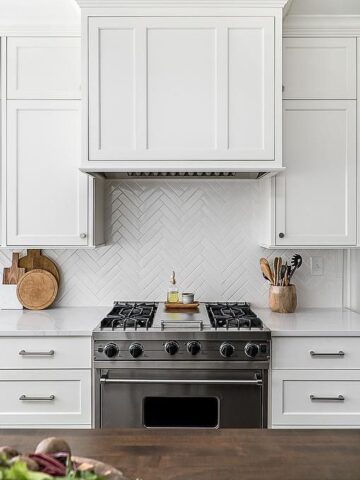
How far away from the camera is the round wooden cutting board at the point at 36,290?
3250 millimetres

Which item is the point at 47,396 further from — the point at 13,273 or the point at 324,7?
the point at 324,7

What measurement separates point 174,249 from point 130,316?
65 centimetres

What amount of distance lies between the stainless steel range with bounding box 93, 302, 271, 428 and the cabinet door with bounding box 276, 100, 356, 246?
0.68 meters

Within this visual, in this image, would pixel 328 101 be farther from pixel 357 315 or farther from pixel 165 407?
pixel 165 407

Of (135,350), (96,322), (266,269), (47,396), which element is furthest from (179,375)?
(266,269)

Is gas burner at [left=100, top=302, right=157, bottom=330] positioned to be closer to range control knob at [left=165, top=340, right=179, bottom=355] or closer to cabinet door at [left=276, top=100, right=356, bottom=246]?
range control knob at [left=165, top=340, right=179, bottom=355]

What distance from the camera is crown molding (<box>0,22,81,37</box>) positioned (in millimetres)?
2934

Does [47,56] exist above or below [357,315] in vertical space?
above

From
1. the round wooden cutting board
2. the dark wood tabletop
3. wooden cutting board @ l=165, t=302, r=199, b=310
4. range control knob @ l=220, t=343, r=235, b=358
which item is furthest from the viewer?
the round wooden cutting board

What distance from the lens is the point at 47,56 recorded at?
2.96 meters

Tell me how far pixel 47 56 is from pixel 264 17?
3.81ft

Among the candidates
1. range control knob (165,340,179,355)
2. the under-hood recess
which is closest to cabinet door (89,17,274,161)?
the under-hood recess

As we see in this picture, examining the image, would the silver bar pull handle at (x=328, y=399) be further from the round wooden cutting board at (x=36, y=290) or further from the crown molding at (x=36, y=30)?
the crown molding at (x=36, y=30)

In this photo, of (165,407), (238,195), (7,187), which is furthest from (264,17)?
(165,407)
